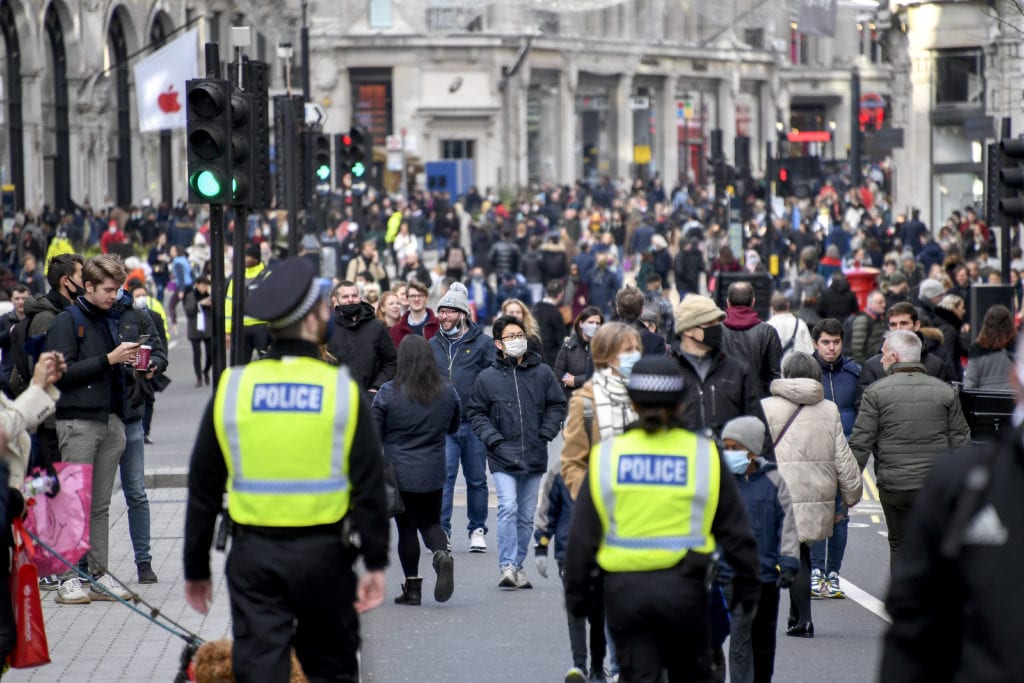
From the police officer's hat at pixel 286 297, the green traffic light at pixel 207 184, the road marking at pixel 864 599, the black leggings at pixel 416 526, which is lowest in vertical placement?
the road marking at pixel 864 599

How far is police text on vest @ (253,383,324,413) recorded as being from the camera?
5.37 metres

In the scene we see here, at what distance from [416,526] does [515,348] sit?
124 cm

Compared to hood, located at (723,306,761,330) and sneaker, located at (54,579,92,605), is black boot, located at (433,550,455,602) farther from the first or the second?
hood, located at (723,306,761,330)

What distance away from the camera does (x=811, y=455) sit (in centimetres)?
906

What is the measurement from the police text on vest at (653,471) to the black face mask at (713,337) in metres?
2.19

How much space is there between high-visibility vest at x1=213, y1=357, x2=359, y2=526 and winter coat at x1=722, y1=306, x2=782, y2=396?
294 inches

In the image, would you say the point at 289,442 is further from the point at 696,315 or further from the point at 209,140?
the point at 209,140

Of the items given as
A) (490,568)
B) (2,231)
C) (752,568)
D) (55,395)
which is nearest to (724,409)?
(752,568)

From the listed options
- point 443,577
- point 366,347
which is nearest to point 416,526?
point 443,577

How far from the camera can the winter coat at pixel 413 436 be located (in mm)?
10070

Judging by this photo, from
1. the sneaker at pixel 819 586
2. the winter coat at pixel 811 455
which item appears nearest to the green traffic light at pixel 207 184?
the winter coat at pixel 811 455

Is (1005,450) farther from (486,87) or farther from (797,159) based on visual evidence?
(486,87)

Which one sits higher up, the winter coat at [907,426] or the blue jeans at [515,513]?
the winter coat at [907,426]

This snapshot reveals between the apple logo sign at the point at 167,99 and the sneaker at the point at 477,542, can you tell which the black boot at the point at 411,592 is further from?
the apple logo sign at the point at 167,99
